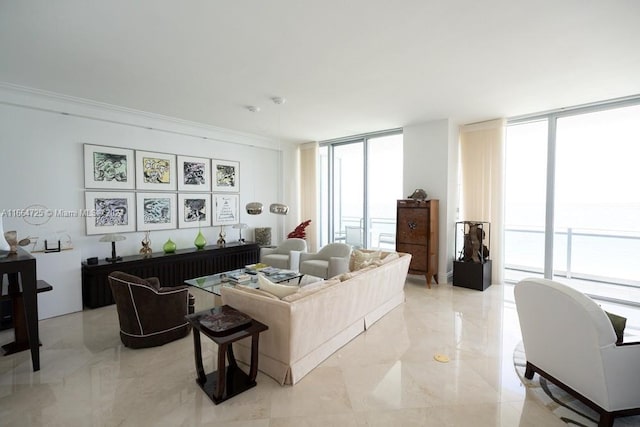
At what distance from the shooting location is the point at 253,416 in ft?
6.70

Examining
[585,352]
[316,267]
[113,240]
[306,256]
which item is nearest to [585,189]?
[585,352]

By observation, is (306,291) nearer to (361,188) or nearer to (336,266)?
(336,266)

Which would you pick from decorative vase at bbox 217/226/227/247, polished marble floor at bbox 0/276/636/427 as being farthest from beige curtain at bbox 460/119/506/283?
decorative vase at bbox 217/226/227/247

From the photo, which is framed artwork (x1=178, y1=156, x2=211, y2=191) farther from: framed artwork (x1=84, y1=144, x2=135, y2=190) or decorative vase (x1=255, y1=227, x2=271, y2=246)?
decorative vase (x1=255, y1=227, x2=271, y2=246)

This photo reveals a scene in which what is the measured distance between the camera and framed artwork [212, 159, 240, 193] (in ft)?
19.3

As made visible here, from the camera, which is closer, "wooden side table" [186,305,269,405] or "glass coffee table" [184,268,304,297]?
"wooden side table" [186,305,269,405]

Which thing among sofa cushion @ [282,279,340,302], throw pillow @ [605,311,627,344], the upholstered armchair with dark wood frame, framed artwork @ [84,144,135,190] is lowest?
the upholstered armchair with dark wood frame

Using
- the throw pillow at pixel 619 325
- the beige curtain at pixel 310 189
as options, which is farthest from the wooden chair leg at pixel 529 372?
the beige curtain at pixel 310 189

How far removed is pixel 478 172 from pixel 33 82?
6.59 metres

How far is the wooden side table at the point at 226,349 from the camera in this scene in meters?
2.12

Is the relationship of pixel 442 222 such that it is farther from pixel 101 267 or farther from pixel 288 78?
pixel 101 267

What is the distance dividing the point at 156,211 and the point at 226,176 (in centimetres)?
154

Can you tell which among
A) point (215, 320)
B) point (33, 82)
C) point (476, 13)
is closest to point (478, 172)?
point (476, 13)

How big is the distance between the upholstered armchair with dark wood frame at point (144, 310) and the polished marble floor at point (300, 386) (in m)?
0.13
